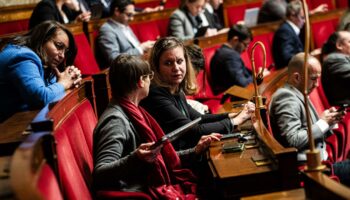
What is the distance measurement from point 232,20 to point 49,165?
239 centimetres

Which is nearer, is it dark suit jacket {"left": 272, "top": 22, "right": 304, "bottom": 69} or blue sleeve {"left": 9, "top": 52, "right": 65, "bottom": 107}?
blue sleeve {"left": 9, "top": 52, "right": 65, "bottom": 107}

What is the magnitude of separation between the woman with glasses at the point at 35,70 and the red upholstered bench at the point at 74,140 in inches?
3.2

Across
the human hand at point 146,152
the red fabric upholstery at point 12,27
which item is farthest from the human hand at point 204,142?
the red fabric upholstery at point 12,27

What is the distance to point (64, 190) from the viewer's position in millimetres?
970

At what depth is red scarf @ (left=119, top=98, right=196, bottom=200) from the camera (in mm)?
1134

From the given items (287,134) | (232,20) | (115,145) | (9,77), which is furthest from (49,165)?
(232,20)

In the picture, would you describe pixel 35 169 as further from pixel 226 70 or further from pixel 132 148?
pixel 226 70

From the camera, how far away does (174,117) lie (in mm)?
1321

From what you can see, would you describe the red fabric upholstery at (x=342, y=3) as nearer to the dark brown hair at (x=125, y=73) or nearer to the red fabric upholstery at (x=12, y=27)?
the red fabric upholstery at (x=12, y=27)

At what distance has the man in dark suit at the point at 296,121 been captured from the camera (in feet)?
4.76

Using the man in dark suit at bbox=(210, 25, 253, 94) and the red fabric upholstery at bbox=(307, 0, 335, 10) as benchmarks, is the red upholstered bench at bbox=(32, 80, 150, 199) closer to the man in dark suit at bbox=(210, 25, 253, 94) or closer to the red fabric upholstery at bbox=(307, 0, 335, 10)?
the man in dark suit at bbox=(210, 25, 253, 94)

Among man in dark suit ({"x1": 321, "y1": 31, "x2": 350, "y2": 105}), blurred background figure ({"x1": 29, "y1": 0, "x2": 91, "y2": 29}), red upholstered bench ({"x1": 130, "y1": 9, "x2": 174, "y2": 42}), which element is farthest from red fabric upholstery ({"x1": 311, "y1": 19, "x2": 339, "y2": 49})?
blurred background figure ({"x1": 29, "y1": 0, "x2": 91, "y2": 29})

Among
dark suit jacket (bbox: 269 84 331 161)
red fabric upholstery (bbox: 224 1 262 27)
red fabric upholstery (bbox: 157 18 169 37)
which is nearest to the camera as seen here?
dark suit jacket (bbox: 269 84 331 161)

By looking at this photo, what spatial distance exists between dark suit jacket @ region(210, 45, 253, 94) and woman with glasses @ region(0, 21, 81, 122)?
2.95 feet
